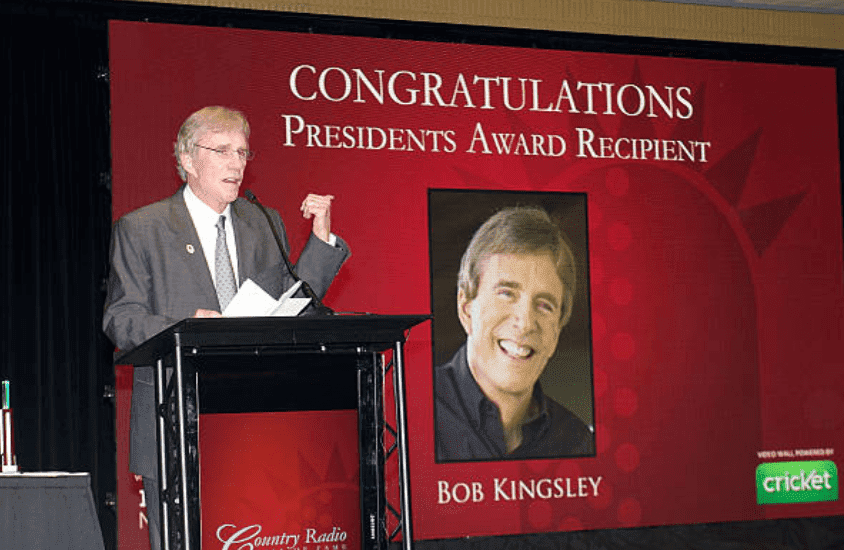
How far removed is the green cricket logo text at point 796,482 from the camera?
674 cm

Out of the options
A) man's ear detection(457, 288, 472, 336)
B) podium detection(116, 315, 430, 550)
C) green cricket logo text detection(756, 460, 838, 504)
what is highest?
man's ear detection(457, 288, 472, 336)

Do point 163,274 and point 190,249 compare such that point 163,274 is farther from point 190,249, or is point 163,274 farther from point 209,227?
point 209,227

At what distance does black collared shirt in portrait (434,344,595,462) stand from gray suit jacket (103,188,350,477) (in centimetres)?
215

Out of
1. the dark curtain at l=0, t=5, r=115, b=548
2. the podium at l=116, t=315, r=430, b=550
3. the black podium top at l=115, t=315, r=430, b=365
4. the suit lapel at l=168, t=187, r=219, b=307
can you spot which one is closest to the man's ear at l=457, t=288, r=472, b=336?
the dark curtain at l=0, t=5, r=115, b=548

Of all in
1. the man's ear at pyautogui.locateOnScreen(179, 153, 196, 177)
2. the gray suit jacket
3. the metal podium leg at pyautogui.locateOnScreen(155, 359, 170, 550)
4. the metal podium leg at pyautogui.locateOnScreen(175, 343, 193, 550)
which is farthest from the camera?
the man's ear at pyautogui.locateOnScreen(179, 153, 196, 177)

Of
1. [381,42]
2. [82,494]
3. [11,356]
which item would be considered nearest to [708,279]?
[381,42]

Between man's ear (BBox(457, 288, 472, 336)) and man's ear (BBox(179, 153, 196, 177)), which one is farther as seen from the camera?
man's ear (BBox(457, 288, 472, 336))

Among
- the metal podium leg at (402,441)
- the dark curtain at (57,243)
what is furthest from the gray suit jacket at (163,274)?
the dark curtain at (57,243)

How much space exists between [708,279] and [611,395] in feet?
2.77

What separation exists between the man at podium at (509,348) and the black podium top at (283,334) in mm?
2852

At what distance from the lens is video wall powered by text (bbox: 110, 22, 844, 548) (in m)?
6.10

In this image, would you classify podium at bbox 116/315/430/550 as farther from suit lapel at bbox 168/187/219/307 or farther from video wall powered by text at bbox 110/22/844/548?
video wall powered by text at bbox 110/22/844/548

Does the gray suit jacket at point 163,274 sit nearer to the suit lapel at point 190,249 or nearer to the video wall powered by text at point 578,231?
the suit lapel at point 190,249

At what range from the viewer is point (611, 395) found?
6.52 meters
